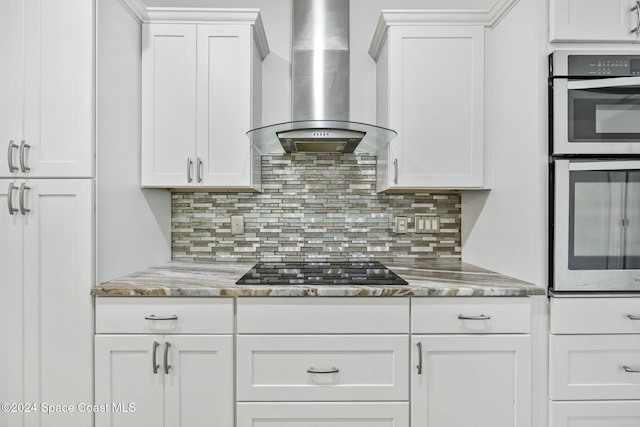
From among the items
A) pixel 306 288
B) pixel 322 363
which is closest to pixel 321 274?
pixel 306 288

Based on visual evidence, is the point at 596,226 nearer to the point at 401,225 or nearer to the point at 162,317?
the point at 401,225

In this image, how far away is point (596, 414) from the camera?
4.76 feet

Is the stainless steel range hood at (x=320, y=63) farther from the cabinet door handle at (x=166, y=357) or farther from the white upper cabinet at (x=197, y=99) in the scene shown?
the cabinet door handle at (x=166, y=357)

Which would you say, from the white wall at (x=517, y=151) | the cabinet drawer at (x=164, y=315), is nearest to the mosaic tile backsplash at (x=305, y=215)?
the white wall at (x=517, y=151)

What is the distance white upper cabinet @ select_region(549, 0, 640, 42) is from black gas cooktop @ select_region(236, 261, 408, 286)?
1184 millimetres

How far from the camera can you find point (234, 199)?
2.21m

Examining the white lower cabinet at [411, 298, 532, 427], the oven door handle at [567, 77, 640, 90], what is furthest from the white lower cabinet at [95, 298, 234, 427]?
the oven door handle at [567, 77, 640, 90]

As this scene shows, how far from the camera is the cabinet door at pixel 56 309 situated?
1.49 meters

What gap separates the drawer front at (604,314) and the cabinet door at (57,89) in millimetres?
1997

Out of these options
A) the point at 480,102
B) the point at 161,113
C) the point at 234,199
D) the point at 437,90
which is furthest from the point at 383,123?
the point at 161,113

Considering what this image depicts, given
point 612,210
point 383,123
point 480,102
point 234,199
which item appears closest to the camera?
point 612,210

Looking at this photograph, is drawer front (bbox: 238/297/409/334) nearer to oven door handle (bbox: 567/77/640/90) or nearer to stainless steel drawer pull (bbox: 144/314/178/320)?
stainless steel drawer pull (bbox: 144/314/178/320)

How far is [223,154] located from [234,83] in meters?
0.36

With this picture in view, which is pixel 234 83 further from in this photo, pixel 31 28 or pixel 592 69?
pixel 592 69
